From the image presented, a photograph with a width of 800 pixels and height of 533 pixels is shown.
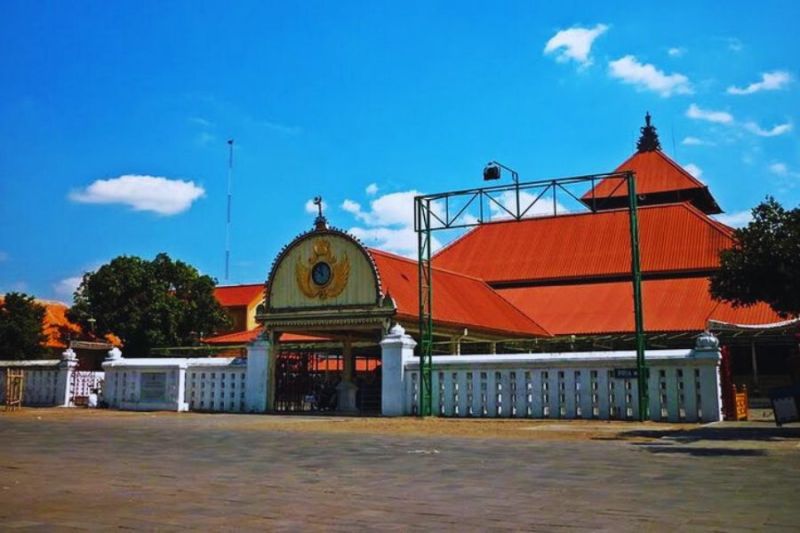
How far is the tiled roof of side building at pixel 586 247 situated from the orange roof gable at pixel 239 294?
17.4 metres

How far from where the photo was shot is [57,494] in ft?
24.6

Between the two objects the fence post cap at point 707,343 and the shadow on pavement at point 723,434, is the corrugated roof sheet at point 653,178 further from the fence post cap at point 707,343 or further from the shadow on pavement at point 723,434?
the shadow on pavement at point 723,434

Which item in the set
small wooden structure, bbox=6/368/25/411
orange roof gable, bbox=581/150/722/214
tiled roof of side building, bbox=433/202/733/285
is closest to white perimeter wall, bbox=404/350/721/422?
small wooden structure, bbox=6/368/25/411

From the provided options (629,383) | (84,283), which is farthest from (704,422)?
(84,283)

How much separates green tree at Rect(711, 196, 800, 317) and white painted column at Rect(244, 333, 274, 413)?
50.2 ft

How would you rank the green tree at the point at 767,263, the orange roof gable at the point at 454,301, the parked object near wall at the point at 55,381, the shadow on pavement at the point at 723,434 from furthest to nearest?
the parked object near wall at the point at 55,381 < the orange roof gable at the point at 454,301 < the green tree at the point at 767,263 < the shadow on pavement at the point at 723,434

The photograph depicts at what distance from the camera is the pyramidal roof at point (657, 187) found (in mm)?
45062

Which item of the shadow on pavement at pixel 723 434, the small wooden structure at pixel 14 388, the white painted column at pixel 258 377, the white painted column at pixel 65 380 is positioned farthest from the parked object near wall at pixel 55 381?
the shadow on pavement at pixel 723 434

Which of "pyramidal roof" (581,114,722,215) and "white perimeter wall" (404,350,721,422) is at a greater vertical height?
"pyramidal roof" (581,114,722,215)

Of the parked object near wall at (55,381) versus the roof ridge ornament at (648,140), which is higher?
the roof ridge ornament at (648,140)

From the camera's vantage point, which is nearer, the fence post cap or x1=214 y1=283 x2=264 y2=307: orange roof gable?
the fence post cap

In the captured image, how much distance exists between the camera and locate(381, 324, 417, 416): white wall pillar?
78.1ft

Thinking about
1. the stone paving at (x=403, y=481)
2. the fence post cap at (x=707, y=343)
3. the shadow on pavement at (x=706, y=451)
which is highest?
the fence post cap at (x=707, y=343)

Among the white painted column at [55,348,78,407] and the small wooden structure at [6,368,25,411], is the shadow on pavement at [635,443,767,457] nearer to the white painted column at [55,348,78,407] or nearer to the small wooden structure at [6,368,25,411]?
the small wooden structure at [6,368,25,411]
